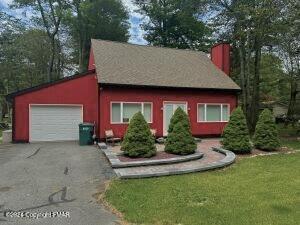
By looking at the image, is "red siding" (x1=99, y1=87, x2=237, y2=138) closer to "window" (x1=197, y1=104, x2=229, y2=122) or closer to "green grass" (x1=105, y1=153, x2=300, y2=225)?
"window" (x1=197, y1=104, x2=229, y2=122)

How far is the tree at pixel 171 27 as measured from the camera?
130ft

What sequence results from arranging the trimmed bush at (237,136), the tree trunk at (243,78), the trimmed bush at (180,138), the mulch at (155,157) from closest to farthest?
the mulch at (155,157) → the trimmed bush at (180,138) → the trimmed bush at (237,136) → the tree trunk at (243,78)

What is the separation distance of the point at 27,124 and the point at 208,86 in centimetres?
1063

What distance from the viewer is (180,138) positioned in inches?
505

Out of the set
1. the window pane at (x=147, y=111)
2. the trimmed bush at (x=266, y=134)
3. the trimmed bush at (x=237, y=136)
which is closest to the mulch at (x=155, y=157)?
the trimmed bush at (x=237, y=136)

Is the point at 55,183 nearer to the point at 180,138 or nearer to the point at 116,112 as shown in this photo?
the point at 180,138

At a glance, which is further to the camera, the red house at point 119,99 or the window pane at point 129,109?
the window pane at point 129,109

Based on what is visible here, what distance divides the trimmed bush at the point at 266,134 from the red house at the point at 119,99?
5.57m

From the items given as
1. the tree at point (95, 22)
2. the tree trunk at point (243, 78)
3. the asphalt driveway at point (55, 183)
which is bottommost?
the asphalt driveway at point (55, 183)

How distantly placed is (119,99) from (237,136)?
271 inches

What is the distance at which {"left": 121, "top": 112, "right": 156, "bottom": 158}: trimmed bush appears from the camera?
11.9m

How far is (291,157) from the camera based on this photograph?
12.8 metres

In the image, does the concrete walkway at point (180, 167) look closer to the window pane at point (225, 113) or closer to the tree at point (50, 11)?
the window pane at point (225, 113)

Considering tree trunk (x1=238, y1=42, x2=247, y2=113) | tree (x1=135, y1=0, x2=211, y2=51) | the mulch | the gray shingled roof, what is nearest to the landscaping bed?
the mulch
